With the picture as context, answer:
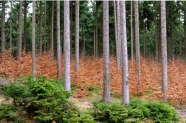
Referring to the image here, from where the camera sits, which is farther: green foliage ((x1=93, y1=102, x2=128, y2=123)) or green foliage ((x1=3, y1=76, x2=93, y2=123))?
green foliage ((x1=93, y1=102, x2=128, y2=123))

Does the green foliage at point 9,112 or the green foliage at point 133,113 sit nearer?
the green foliage at point 9,112

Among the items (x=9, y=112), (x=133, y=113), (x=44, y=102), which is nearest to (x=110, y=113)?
(x=133, y=113)

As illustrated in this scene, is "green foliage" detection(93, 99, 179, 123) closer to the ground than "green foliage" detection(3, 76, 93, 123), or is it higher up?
closer to the ground

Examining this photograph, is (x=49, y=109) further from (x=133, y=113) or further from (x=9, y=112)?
(x=133, y=113)

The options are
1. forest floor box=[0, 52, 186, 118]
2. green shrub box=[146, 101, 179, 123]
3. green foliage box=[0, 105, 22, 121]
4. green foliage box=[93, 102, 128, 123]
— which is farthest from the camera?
forest floor box=[0, 52, 186, 118]

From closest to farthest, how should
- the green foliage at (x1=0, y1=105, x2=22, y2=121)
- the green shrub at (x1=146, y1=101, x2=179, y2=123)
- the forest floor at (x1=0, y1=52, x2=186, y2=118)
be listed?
1. the green foliage at (x1=0, y1=105, x2=22, y2=121)
2. the green shrub at (x1=146, y1=101, x2=179, y2=123)
3. the forest floor at (x1=0, y1=52, x2=186, y2=118)

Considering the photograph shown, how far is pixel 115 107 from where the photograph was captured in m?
7.92

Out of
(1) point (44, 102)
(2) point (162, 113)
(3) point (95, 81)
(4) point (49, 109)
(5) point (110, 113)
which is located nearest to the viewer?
(1) point (44, 102)

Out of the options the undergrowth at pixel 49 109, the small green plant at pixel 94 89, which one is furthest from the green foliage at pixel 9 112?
the small green plant at pixel 94 89

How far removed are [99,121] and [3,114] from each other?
2928 mm

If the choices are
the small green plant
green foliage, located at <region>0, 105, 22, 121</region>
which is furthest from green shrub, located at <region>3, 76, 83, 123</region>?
the small green plant

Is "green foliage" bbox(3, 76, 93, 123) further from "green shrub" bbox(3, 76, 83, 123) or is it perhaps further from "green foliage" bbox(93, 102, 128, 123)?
"green foliage" bbox(93, 102, 128, 123)

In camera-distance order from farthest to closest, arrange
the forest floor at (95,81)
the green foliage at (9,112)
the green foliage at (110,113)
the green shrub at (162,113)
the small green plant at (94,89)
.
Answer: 1. the small green plant at (94,89)
2. the forest floor at (95,81)
3. the green shrub at (162,113)
4. the green foliage at (110,113)
5. the green foliage at (9,112)

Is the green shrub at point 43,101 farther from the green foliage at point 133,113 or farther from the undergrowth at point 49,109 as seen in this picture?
the green foliage at point 133,113
